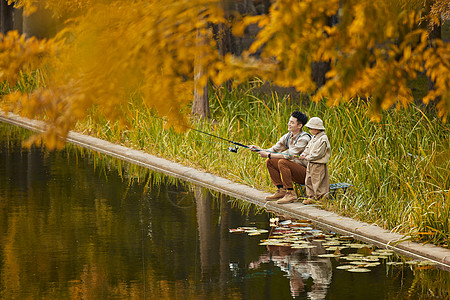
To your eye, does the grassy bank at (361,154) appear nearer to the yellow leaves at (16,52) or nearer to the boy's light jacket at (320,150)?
the boy's light jacket at (320,150)

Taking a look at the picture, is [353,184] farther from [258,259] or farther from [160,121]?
[160,121]

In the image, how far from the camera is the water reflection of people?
30.2 feet

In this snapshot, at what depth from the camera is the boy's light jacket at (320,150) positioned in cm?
1305

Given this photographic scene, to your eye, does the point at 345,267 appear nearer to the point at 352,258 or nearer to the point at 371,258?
the point at 352,258

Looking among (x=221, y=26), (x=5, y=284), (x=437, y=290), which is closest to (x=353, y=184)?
(x=437, y=290)

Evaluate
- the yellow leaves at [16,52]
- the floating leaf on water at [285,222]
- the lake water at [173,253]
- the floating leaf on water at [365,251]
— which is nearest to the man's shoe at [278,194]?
the lake water at [173,253]

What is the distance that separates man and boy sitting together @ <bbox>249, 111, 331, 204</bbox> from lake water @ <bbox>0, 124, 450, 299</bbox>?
535 millimetres

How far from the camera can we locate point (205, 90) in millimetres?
21188

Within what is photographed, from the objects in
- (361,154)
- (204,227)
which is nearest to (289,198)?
(361,154)

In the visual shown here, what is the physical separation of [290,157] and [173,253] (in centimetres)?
331

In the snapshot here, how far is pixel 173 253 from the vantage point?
429 inches

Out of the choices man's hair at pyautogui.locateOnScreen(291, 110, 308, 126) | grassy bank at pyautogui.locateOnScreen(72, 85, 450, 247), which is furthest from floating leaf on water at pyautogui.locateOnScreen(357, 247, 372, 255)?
man's hair at pyautogui.locateOnScreen(291, 110, 308, 126)

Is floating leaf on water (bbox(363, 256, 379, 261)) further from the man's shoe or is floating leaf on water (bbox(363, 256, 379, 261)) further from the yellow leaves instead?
the yellow leaves

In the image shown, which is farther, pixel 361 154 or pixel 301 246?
pixel 361 154
